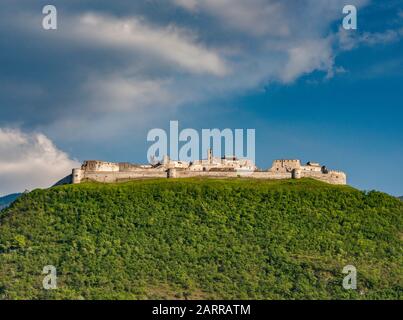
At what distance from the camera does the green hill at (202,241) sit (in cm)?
12256

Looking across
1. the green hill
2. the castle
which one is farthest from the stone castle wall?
the green hill

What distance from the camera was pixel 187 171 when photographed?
15288 cm

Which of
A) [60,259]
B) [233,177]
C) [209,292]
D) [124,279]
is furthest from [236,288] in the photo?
[233,177]

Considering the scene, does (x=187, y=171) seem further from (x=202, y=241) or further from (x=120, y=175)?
(x=202, y=241)

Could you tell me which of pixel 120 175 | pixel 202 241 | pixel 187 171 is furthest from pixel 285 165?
pixel 202 241

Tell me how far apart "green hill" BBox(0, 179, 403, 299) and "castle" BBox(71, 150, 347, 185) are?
5.02m

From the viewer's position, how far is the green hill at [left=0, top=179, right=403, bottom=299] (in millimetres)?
122562

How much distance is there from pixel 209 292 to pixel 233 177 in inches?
1309

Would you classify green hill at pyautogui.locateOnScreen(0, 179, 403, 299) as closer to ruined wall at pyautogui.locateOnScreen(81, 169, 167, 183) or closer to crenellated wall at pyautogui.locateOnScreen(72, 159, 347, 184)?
ruined wall at pyautogui.locateOnScreen(81, 169, 167, 183)

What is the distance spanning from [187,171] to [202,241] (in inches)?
909

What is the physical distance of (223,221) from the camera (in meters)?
136

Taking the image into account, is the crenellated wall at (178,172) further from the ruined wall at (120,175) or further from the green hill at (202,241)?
the green hill at (202,241)

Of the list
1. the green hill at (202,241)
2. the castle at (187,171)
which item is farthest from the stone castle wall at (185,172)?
the green hill at (202,241)

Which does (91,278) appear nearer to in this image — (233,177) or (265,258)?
(265,258)
